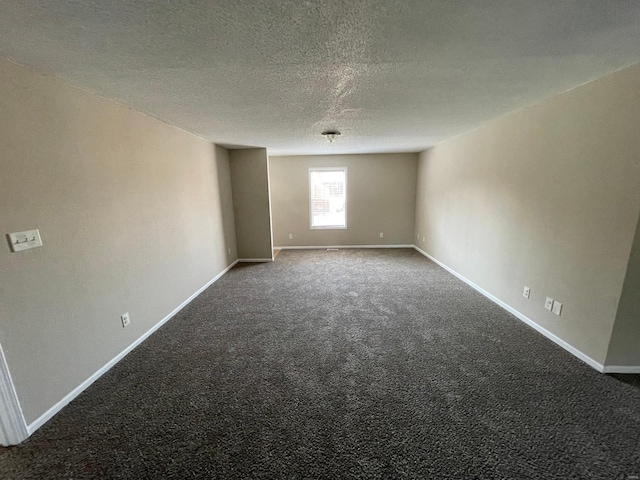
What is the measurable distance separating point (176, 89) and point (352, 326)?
2.60 metres

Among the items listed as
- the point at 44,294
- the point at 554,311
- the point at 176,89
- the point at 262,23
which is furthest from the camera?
the point at 554,311

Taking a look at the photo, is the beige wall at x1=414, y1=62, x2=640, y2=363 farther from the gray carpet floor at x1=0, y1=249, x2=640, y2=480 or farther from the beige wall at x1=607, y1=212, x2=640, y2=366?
the gray carpet floor at x1=0, y1=249, x2=640, y2=480

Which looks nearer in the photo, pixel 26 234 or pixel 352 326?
pixel 26 234

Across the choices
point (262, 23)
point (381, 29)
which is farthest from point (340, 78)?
point (262, 23)

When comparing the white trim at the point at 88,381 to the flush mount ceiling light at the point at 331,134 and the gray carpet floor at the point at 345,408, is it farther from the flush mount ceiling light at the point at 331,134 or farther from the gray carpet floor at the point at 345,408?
the flush mount ceiling light at the point at 331,134

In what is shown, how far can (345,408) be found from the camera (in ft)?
5.33

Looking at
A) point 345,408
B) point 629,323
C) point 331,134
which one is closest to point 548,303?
point 629,323

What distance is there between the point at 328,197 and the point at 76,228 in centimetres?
480

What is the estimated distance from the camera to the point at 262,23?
1.18m

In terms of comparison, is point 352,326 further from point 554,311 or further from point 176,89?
point 176,89

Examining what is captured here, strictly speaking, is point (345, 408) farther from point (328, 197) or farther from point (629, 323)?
point (328, 197)

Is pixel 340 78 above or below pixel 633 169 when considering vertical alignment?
above

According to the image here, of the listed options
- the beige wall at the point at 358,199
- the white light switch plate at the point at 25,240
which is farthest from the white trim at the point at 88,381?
the beige wall at the point at 358,199

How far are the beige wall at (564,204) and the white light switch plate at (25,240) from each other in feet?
12.5
